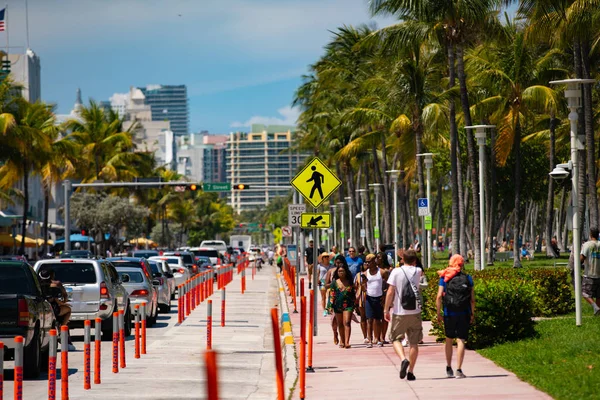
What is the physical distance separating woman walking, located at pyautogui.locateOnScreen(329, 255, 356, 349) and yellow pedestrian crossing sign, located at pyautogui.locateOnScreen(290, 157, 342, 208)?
69.3 inches

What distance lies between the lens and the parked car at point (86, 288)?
2180cm

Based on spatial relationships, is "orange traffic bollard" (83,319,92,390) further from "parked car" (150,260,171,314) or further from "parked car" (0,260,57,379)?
"parked car" (150,260,171,314)

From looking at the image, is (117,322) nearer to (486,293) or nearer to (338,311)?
(338,311)

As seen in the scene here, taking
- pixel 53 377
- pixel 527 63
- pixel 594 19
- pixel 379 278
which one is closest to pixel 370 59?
pixel 527 63

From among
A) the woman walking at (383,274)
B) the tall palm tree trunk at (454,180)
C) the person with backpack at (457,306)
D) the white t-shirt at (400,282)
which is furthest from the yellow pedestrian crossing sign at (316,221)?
the tall palm tree trunk at (454,180)

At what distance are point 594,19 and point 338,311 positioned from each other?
Result: 14239 mm

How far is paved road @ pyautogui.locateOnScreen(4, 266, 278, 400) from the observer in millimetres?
14198

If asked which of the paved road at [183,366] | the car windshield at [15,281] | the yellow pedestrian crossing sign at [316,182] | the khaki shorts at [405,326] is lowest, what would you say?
the paved road at [183,366]

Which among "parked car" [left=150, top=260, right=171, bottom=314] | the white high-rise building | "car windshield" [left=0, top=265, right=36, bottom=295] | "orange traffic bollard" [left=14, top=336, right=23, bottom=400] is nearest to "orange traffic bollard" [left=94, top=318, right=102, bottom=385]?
"car windshield" [left=0, top=265, right=36, bottom=295]

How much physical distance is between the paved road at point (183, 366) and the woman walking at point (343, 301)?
1.39 meters

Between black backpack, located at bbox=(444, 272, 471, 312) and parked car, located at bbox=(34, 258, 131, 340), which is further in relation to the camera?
parked car, located at bbox=(34, 258, 131, 340)

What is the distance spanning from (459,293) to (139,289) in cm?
1400

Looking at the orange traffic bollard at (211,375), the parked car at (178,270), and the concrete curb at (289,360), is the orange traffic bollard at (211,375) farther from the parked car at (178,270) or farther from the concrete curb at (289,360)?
the parked car at (178,270)

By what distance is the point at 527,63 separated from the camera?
42.7 m
